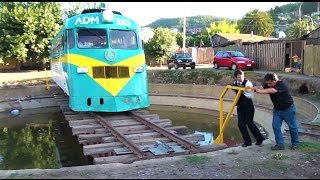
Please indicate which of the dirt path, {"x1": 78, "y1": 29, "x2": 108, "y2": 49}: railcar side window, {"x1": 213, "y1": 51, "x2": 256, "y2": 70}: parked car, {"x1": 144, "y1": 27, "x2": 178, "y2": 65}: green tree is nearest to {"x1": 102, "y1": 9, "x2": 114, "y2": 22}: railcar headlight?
{"x1": 78, "y1": 29, "x2": 108, "y2": 49}: railcar side window

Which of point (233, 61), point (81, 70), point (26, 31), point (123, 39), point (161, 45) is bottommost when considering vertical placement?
point (233, 61)

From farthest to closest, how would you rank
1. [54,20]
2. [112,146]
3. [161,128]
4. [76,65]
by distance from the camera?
[54,20], [76,65], [161,128], [112,146]

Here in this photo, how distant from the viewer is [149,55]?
39375mm

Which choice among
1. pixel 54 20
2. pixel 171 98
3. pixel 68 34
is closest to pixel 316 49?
pixel 171 98

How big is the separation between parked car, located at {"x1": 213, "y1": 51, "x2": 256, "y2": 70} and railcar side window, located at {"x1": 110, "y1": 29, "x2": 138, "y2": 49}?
13880mm

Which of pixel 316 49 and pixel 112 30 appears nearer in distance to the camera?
pixel 112 30

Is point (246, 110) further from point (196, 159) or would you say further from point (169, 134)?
point (169, 134)

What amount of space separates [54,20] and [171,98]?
13.4m

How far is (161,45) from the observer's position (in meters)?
38.3

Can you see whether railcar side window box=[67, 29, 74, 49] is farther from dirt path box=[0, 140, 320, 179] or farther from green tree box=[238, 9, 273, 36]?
green tree box=[238, 9, 273, 36]

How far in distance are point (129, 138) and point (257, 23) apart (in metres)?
78.5

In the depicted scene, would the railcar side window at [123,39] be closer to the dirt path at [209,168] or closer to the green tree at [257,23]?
the dirt path at [209,168]

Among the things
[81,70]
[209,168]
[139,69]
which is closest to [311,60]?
[139,69]

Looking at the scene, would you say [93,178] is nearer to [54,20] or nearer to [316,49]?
[316,49]
